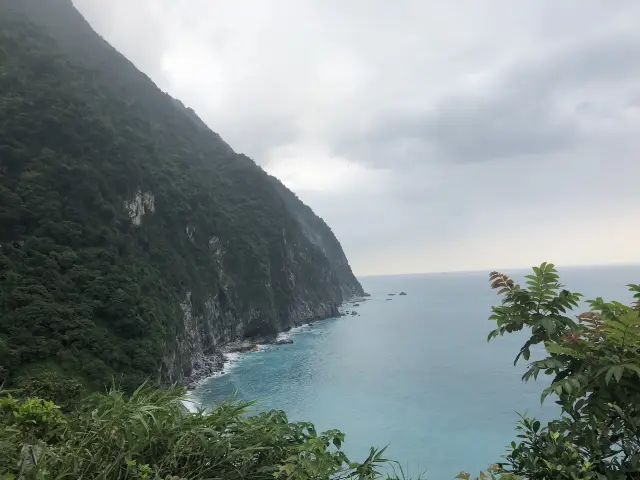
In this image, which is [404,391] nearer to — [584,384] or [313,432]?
[313,432]

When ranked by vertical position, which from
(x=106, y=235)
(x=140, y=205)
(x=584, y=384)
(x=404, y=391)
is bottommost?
(x=404, y=391)

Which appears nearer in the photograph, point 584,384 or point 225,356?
point 584,384

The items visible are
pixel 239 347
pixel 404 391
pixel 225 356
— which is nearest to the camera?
pixel 404 391

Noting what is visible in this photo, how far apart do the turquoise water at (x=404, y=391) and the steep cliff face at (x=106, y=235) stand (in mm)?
8983

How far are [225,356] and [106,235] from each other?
26525 millimetres

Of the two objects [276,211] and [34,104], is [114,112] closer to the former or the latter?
[34,104]

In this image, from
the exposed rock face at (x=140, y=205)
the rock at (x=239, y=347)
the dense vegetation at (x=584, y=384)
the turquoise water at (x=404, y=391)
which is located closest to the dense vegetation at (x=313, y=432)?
the dense vegetation at (x=584, y=384)

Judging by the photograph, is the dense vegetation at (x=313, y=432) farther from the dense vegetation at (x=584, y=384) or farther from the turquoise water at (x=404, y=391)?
the turquoise water at (x=404, y=391)

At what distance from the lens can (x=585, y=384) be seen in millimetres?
2748

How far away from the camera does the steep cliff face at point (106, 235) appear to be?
34.2 m

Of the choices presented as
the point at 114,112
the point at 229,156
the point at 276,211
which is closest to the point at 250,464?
the point at 114,112

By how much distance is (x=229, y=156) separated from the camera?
11406 centimetres

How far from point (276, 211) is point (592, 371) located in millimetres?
103218

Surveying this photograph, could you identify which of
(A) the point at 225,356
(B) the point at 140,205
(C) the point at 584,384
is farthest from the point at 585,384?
(A) the point at 225,356
